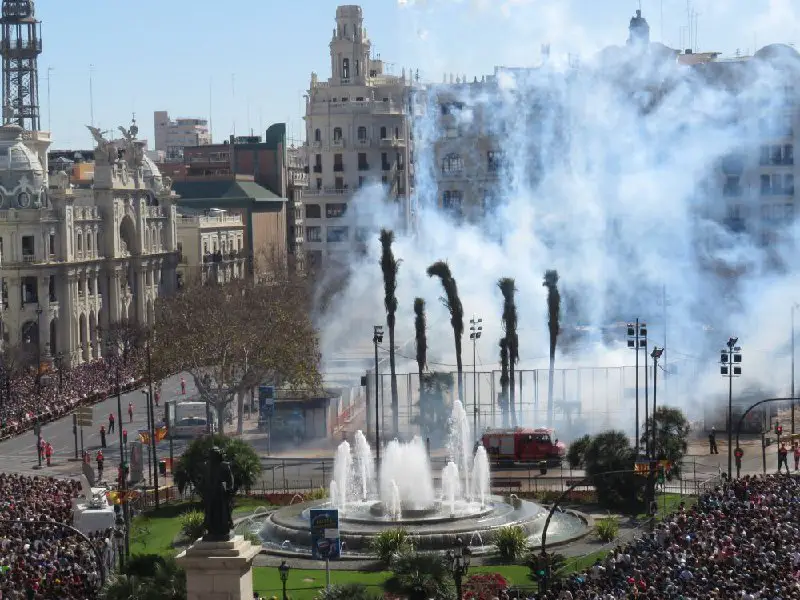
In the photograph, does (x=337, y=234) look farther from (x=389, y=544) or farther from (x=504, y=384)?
(x=389, y=544)

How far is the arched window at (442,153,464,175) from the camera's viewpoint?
4759 inches

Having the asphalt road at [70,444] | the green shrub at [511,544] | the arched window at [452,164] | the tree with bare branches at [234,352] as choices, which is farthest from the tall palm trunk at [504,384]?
the arched window at [452,164]

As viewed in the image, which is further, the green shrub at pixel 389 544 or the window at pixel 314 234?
the window at pixel 314 234

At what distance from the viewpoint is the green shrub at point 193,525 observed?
48.0m

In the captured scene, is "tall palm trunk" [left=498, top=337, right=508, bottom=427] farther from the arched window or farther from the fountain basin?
the arched window

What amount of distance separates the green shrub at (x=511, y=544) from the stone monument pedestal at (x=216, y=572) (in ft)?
67.1

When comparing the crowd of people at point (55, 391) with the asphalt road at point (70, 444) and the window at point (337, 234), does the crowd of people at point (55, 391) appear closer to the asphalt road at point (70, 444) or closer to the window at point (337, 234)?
the asphalt road at point (70, 444)

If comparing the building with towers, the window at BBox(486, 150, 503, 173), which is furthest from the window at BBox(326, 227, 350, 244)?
the window at BBox(486, 150, 503, 173)

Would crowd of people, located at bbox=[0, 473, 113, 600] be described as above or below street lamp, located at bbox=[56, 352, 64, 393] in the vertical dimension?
below

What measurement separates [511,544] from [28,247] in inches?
2427

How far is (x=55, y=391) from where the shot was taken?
86.2 metres

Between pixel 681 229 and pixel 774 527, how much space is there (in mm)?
57542

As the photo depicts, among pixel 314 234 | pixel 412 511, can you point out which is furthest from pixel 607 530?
pixel 314 234

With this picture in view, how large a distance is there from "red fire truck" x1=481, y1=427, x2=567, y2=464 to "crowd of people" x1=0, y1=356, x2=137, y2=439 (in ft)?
63.8
